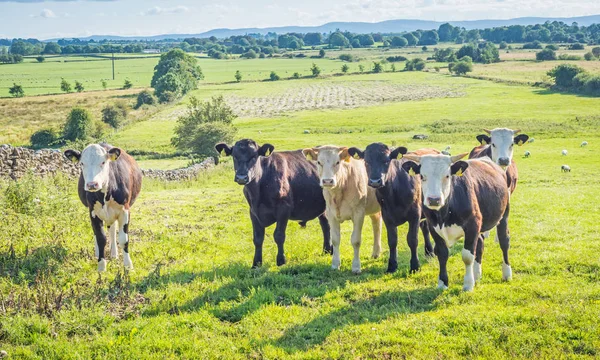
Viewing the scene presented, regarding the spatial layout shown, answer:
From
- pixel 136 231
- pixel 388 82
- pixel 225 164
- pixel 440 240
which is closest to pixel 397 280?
pixel 440 240

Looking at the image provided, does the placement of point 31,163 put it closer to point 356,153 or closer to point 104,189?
point 104,189

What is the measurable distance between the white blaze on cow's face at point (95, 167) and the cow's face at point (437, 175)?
5814 mm

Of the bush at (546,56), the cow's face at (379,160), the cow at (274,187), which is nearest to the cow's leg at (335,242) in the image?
the cow at (274,187)

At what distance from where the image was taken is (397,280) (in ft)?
33.0

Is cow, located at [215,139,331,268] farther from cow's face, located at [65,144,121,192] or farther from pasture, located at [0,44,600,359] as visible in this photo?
cow's face, located at [65,144,121,192]

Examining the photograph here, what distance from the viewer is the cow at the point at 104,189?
1037 cm

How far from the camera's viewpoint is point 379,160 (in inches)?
396

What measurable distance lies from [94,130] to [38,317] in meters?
58.4

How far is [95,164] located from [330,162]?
4.48 m

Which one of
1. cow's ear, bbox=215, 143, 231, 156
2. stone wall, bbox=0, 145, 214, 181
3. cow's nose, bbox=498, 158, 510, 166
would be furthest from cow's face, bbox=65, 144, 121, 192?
stone wall, bbox=0, 145, 214, 181

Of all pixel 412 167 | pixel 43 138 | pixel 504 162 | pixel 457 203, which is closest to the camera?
pixel 457 203

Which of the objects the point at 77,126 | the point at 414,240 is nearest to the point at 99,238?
the point at 414,240

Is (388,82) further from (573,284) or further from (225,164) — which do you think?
(573,284)

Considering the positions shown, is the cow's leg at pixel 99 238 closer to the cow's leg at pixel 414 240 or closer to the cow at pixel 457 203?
the cow's leg at pixel 414 240
